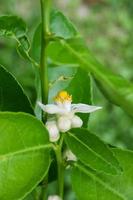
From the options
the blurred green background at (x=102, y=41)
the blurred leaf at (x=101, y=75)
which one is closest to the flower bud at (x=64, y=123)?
the blurred leaf at (x=101, y=75)

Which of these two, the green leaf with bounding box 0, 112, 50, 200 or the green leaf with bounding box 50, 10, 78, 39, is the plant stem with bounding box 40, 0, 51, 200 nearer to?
the green leaf with bounding box 0, 112, 50, 200

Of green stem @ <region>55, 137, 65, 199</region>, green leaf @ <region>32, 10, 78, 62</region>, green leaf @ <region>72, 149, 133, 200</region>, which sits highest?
green leaf @ <region>32, 10, 78, 62</region>

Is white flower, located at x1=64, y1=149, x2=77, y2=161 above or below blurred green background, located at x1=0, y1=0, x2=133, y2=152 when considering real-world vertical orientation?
above

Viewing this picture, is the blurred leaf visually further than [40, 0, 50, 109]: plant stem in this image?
No

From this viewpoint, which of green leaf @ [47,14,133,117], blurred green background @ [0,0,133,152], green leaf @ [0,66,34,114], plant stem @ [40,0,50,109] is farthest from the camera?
blurred green background @ [0,0,133,152]

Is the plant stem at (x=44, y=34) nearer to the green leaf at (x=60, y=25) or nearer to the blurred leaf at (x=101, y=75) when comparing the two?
the blurred leaf at (x=101, y=75)

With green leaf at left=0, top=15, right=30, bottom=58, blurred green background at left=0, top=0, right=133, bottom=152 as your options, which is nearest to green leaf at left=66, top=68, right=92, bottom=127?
green leaf at left=0, top=15, right=30, bottom=58

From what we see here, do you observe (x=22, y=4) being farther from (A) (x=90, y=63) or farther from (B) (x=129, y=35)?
(A) (x=90, y=63)

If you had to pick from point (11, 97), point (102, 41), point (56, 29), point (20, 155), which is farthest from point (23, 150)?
point (102, 41)

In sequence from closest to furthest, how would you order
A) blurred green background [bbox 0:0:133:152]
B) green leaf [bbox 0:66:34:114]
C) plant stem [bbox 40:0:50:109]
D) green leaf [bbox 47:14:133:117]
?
green leaf [bbox 47:14:133:117], plant stem [bbox 40:0:50:109], green leaf [bbox 0:66:34:114], blurred green background [bbox 0:0:133:152]
